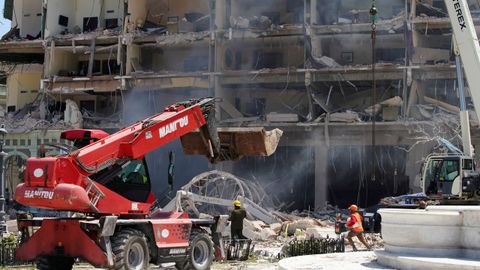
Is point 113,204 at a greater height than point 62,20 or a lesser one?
lesser

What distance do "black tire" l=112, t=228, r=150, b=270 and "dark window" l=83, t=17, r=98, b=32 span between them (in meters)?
32.8

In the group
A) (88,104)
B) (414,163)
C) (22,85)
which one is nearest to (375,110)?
(414,163)

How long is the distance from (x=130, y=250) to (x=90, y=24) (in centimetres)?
3345

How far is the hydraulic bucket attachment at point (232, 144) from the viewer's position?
55.1 feet

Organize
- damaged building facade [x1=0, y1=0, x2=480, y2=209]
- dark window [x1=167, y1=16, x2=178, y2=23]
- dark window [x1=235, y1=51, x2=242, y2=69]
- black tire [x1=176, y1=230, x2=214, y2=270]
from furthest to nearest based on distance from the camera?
1. dark window [x1=167, y1=16, x2=178, y2=23]
2. dark window [x1=235, y1=51, x2=242, y2=69]
3. damaged building facade [x1=0, y1=0, x2=480, y2=209]
4. black tire [x1=176, y1=230, x2=214, y2=270]

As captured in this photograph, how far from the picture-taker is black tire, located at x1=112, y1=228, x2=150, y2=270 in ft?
43.6

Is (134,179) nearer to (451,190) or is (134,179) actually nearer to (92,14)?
(451,190)

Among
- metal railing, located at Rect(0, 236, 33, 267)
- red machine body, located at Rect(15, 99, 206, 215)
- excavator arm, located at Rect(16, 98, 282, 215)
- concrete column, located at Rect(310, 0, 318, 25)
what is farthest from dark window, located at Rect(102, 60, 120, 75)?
red machine body, located at Rect(15, 99, 206, 215)

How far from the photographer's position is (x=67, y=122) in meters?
40.0

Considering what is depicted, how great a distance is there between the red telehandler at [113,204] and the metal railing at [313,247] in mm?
3727

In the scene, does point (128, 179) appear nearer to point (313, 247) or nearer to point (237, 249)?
point (237, 249)

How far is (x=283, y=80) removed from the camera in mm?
37500

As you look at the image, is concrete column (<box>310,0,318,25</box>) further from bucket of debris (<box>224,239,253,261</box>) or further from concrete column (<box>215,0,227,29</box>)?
bucket of debris (<box>224,239,253,261</box>)

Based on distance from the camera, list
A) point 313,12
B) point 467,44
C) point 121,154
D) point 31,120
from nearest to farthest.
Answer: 1. point 121,154
2. point 467,44
3. point 313,12
4. point 31,120
